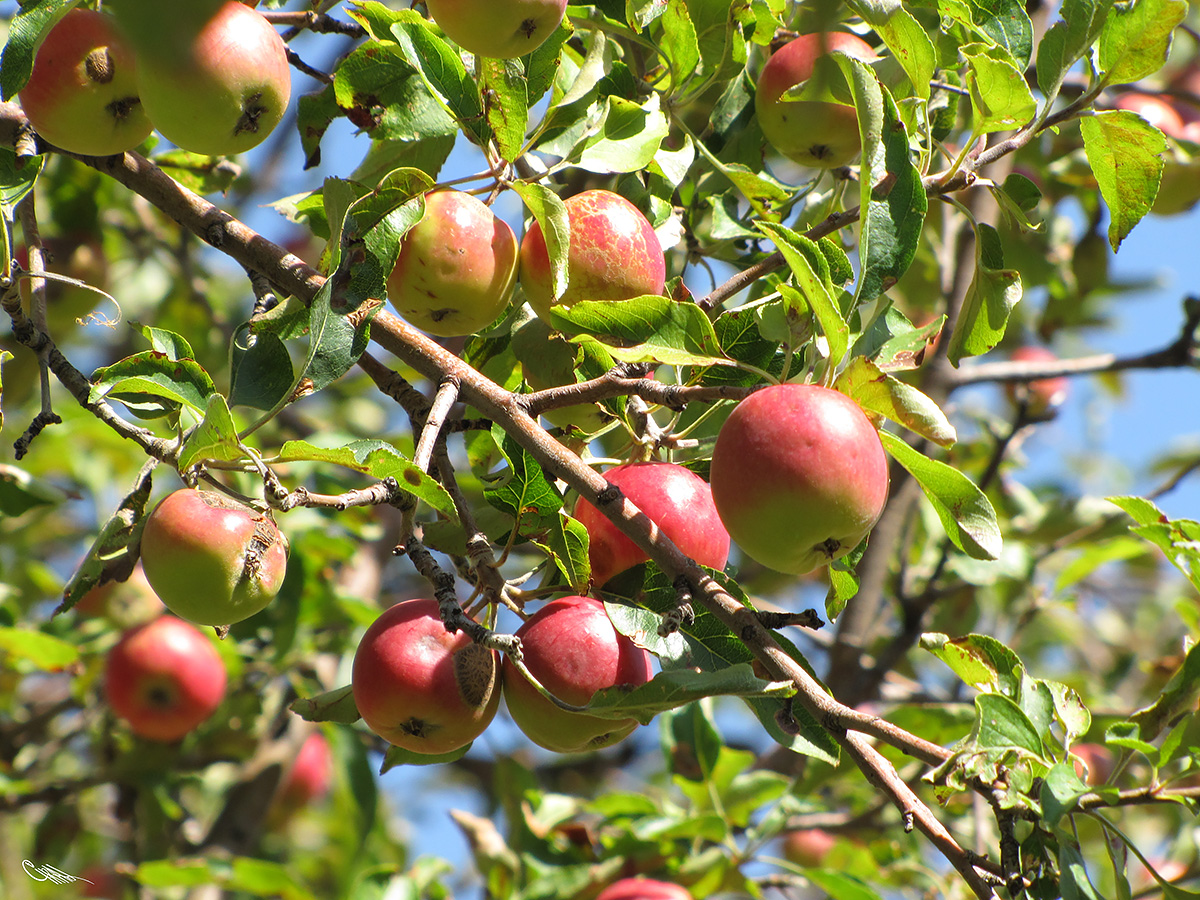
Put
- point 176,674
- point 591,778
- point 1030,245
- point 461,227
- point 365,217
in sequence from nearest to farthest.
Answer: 1. point 365,217
2. point 461,227
3. point 176,674
4. point 1030,245
5. point 591,778

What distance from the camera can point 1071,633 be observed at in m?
4.42

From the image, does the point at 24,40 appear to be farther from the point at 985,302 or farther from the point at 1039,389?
the point at 1039,389

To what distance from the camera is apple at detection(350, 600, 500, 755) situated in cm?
121

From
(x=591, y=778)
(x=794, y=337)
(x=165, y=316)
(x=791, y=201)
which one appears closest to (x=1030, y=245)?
(x=791, y=201)

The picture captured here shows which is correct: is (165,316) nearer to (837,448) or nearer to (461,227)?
(461,227)

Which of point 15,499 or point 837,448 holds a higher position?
point 837,448

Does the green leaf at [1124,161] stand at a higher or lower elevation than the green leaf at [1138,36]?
lower

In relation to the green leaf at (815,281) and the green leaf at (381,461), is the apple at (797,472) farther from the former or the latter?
the green leaf at (381,461)

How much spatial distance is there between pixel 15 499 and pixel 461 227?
101 cm

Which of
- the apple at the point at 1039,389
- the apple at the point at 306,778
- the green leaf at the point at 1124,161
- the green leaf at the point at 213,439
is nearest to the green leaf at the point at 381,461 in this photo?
the green leaf at the point at 213,439

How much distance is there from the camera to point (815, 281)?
1104 millimetres

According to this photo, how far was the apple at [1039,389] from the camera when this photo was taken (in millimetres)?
3291

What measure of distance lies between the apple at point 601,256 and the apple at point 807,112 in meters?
0.31

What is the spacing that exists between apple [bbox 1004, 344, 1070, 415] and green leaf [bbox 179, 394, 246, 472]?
8.31 ft
